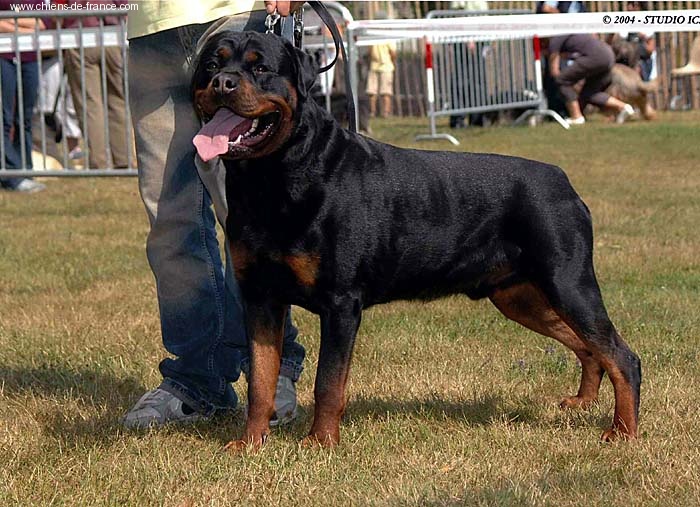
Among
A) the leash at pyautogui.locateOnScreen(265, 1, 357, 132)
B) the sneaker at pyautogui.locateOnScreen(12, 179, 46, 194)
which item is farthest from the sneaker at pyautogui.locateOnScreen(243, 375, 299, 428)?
the sneaker at pyautogui.locateOnScreen(12, 179, 46, 194)

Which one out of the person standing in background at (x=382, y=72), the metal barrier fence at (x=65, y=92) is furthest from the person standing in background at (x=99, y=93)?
the person standing in background at (x=382, y=72)

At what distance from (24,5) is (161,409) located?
25.3 ft

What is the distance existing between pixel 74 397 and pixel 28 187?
7.21m

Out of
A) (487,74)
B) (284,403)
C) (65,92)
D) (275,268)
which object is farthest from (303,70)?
(487,74)

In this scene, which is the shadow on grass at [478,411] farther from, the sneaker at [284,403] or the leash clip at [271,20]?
the leash clip at [271,20]

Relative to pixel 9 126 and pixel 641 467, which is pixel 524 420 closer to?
pixel 641 467

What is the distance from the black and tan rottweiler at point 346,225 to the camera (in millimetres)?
3746

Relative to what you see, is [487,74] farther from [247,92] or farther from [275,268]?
[247,92]

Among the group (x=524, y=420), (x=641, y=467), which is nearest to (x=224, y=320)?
(x=524, y=420)

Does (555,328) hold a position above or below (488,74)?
below

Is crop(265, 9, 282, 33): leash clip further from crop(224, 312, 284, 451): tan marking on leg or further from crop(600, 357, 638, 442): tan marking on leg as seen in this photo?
crop(600, 357, 638, 442): tan marking on leg

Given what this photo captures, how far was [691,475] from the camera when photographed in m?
3.71

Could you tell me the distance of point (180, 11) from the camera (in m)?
4.02

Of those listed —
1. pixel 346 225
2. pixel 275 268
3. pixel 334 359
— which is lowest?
pixel 334 359
